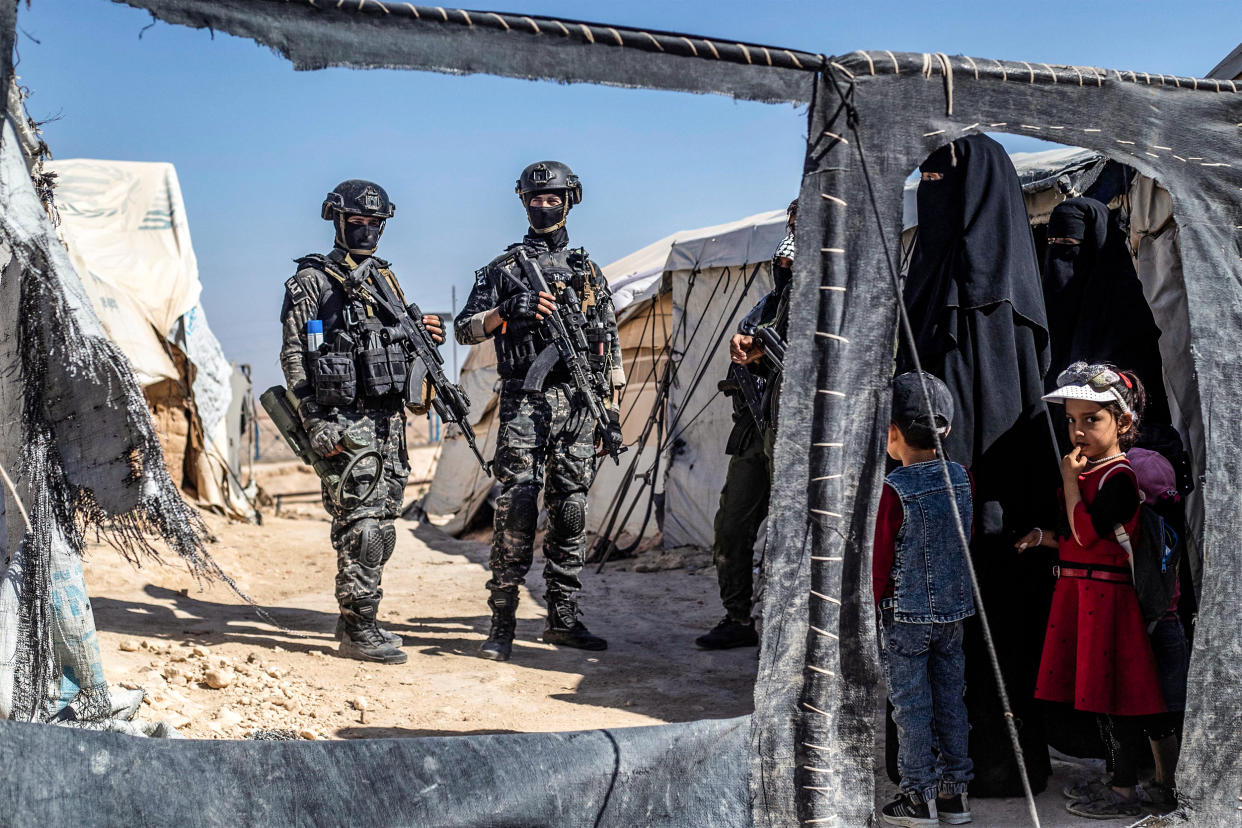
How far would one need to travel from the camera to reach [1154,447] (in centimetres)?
343

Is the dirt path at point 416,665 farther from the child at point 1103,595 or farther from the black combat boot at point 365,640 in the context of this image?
the child at point 1103,595

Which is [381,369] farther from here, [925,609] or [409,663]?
[925,609]

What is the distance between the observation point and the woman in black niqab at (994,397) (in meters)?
3.08

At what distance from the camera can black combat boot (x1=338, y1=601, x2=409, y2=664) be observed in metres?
4.80

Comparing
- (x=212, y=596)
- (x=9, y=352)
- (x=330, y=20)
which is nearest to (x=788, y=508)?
(x=330, y=20)

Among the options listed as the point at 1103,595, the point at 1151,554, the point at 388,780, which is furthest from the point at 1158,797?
the point at 388,780

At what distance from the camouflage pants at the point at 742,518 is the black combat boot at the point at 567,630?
2.38ft

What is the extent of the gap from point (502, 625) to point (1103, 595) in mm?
2828

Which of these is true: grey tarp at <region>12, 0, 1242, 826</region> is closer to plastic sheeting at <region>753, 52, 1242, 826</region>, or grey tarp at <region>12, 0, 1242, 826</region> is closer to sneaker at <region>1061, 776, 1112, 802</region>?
plastic sheeting at <region>753, 52, 1242, 826</region>

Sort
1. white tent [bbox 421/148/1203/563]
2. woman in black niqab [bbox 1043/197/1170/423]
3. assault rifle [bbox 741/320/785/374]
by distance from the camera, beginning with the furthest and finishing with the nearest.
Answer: white tent [bbox 421/148/1203/563], assault rifle [bbox 741/320/785/374], woman in black niqab [bbox 1043/197/1170/423]

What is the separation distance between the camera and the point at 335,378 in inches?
183

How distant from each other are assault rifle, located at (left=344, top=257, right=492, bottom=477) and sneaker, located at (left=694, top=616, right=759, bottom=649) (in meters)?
1.41

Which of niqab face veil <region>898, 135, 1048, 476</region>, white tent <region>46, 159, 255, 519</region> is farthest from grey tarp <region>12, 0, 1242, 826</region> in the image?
white tent <region>46, 159, 255, 519</region>

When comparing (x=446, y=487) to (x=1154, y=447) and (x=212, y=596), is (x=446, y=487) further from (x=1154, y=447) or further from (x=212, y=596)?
→ (x=1154, y=447)
